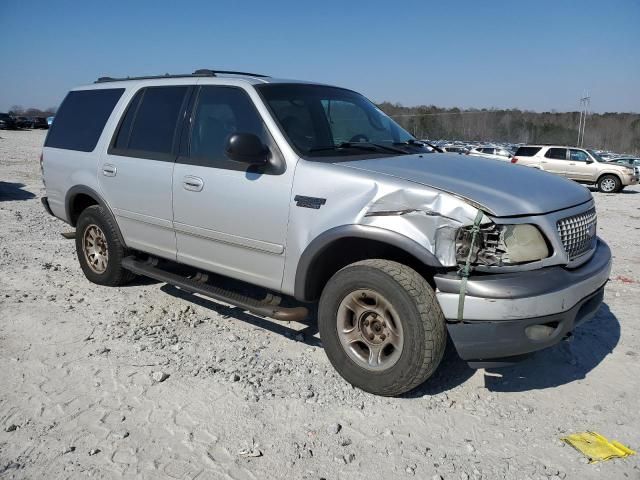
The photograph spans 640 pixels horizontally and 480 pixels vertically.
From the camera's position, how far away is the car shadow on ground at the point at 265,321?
4.41m

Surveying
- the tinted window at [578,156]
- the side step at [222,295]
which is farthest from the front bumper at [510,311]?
the tinted window at [578,156]

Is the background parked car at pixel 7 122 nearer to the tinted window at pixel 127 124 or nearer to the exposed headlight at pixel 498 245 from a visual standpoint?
the tinted window at pixel 127 124

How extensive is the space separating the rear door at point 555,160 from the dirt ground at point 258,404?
1740 centimetres

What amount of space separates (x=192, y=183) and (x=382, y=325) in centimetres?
188

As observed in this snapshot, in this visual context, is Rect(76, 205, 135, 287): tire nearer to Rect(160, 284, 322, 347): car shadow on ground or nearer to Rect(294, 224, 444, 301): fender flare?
Rect(160, 284, 322, 347): car shadow on ground

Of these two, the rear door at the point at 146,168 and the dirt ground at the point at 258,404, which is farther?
the rear door at the point at 146,168

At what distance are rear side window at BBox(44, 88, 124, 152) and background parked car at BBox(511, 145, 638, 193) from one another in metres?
17.2

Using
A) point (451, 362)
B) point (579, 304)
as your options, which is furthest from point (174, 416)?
point (579, 304)

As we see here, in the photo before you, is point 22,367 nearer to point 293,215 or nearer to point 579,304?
point 293,215

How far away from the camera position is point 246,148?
3.59 m

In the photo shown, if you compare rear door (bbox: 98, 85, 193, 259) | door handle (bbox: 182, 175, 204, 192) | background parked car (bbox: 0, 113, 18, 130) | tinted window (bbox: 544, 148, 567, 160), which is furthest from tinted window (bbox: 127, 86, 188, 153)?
background parked car (bbox: 0, 113, 18, 130)

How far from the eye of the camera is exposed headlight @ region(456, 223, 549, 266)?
2961 mm

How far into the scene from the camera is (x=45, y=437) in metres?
2.94

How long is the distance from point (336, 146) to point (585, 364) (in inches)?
96.5
